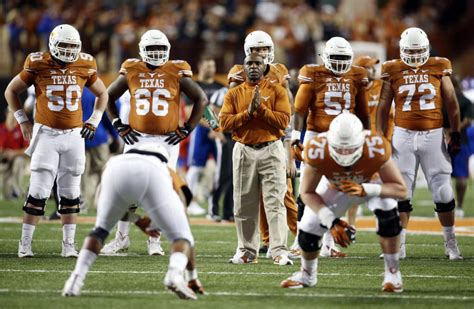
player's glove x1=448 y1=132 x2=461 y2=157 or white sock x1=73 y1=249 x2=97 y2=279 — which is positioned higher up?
player's glove x1=448 y1=132 x2=461 y2=157

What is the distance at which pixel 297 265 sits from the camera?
905 cm

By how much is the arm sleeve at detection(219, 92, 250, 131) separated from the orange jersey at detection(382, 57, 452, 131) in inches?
57.6

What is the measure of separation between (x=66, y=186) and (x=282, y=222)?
1.91m

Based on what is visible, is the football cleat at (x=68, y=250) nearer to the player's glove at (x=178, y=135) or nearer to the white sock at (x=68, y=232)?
the white sock at (x=68, y=232)

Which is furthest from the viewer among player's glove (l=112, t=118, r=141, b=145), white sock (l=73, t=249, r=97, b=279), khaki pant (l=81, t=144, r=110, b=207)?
khaki pant (l=81, t=144, r=110, b=207)

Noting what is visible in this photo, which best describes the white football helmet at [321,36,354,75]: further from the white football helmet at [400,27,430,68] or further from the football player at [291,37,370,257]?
the white football helmet at [400,27,430,68]

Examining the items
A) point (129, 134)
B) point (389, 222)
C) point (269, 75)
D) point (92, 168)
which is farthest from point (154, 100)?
point (92, 168)

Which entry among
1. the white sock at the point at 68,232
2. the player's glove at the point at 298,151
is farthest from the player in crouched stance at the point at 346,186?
the white sock at the point at 68,232

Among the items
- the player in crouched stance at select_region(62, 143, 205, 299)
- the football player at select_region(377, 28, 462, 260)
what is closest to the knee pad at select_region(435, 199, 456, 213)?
the football player at select_region(377, 28, 462, 260)

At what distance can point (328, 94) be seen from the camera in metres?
9.35

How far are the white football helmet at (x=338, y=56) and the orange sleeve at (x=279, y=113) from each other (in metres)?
0.48

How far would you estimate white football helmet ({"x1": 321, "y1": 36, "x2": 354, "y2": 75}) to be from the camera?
Result: 30.1ft

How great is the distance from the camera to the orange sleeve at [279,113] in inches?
353

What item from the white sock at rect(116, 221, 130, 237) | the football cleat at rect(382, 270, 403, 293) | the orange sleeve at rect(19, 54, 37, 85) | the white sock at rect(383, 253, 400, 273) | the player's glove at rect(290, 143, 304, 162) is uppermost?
the orange sleeve at rect(19, 54, 37, 85)
